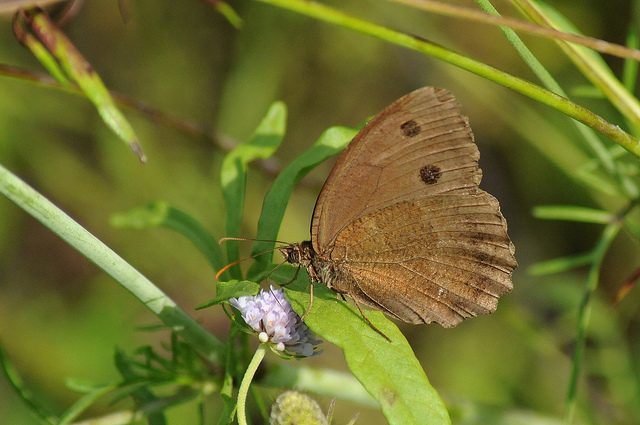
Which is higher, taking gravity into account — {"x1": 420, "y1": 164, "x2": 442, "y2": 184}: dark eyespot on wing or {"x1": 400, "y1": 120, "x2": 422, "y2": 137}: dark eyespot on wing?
{"x1": 400, "y1": 120, "x2": 422, "y2": 137}: dark eyespot on wing

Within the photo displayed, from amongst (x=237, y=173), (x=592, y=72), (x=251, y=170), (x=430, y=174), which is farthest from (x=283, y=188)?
(x=251, y=170)

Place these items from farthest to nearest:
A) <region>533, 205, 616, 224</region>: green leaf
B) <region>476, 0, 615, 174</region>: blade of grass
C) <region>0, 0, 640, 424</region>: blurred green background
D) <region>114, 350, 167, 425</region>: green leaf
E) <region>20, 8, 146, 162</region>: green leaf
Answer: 1. <region>0, 0, 640, 424</region>: blurred green background
2. <region>533, 205, 616, 224</region>: green leaf
3. <region>114, 350, 167, 425</region>: green leaf
4. <region>20, 8, 146, 162</region>: green leaf
5. <region>476, 0, 615, 174</region>: blade of grass

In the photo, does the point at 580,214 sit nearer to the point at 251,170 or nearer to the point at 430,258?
the point at 430,258

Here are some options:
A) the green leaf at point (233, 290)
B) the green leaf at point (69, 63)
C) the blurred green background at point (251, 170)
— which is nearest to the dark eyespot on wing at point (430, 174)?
the green leaf at point (233, 290)

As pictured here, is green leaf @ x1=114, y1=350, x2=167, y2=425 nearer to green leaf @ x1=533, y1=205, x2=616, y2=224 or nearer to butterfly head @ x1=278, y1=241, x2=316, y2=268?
butterfly head @ x1=278, y1=241, x2=316, y2=268

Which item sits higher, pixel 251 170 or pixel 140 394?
pixel 251 170

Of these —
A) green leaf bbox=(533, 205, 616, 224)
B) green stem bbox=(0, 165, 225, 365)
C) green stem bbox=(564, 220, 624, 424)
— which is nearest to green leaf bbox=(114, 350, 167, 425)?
green stem bbox=(0, 165, 225, 365)
